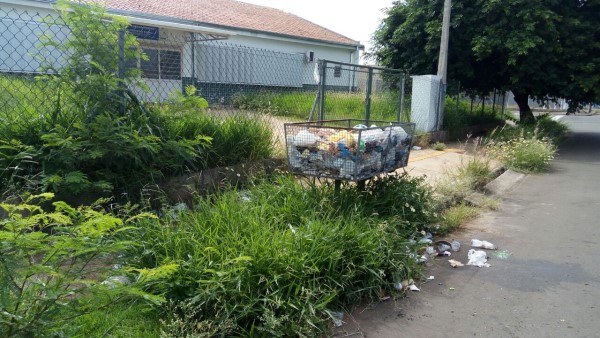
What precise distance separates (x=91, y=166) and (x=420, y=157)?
7.77m

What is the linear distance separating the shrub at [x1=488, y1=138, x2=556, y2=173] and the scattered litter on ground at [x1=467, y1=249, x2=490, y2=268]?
5.91m

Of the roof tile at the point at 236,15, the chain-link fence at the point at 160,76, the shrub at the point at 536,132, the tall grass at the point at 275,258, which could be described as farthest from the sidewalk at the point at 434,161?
the roof tile at the point at 236,15

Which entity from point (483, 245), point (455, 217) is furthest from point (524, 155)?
point (483, 245)

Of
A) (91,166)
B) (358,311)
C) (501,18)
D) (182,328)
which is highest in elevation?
(501,18)

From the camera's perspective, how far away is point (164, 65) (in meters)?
6.37

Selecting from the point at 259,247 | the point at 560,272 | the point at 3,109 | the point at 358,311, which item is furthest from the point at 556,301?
the point at 3,109

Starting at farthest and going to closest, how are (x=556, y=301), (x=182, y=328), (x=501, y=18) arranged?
(x=501, y=18)
(x=556, y=301)
(x=182, y=328)

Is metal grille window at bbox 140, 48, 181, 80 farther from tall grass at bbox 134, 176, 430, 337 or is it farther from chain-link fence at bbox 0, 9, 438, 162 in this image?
tall grass at bbox 134, 176, 430, 337

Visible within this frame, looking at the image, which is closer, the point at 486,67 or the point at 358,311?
the point at 358,311

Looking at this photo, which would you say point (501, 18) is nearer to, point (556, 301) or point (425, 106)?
point (425, 106)

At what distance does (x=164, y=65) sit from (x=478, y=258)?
14.7ft

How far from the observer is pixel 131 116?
4.83m

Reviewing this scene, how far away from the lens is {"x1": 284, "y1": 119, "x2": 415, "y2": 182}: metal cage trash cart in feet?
14.8

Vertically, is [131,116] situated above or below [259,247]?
above
